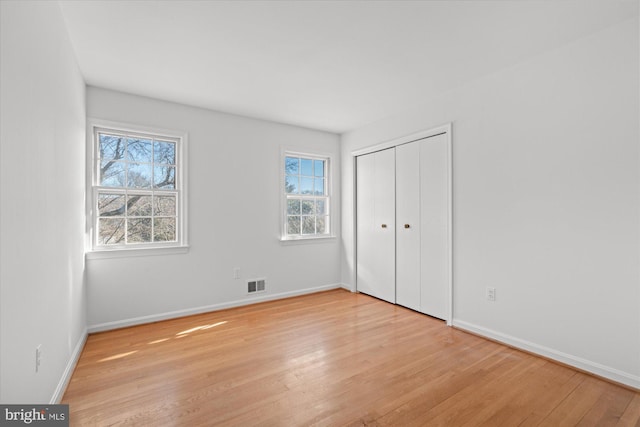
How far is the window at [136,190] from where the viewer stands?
10.4 ft

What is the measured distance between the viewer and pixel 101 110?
3.10 metres

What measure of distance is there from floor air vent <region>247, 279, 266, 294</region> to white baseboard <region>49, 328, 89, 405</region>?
1739 mm

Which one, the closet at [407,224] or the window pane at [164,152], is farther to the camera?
the window pane at [164,152]

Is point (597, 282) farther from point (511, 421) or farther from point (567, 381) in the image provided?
point (511, 421)

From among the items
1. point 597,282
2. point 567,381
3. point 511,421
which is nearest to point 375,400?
point 511,421

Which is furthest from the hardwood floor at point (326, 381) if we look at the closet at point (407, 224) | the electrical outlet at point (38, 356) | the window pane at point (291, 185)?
the window pane at point (291, 185)

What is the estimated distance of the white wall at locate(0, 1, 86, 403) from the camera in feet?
4.05

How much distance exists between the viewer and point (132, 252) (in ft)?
10.6

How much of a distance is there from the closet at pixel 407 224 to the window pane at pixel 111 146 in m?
3.07

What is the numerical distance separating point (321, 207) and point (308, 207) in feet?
0.85

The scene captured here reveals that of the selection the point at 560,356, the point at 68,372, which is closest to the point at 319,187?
the point at 560,356

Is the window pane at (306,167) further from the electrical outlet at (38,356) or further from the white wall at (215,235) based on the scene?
the electrical outlet at (38,356)

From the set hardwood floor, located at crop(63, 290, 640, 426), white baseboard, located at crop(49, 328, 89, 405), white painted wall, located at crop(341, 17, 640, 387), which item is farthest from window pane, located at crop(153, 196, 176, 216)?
white painted wall, located at crop(341, 17, 640, 387)

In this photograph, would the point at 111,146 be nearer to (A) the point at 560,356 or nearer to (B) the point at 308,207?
(B) the point at 308,207
